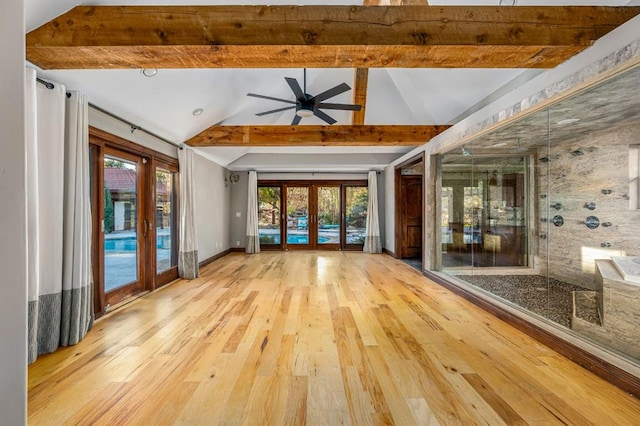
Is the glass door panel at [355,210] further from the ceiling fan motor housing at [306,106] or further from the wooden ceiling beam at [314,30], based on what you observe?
the wooden ceiling beam at [314,30]

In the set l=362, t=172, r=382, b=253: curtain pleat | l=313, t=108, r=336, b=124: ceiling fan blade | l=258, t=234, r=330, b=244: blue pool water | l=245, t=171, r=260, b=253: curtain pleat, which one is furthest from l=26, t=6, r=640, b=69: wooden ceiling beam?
l=258, t=234, r=330, b=244: blue pool water

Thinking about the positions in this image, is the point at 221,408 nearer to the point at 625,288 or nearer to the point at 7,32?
the point at 7,32

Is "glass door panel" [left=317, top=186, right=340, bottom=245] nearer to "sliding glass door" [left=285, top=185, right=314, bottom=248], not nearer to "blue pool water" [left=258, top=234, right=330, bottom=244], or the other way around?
"blue pool water" [left=258, top=234, right=330, bottom=244]

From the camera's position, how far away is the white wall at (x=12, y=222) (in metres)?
0.70

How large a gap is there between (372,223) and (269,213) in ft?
9.76

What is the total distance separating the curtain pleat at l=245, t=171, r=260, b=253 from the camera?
8.18m

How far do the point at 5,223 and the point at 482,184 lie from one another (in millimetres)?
5383

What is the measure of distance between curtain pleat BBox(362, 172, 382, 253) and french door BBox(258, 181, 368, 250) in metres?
0.35

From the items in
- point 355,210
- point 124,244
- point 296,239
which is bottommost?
point 296,239

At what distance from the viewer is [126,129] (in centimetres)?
379

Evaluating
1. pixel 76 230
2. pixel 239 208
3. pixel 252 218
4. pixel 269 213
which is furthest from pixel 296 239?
pixel 76 230

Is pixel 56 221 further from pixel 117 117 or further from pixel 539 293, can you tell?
pixel 539 293

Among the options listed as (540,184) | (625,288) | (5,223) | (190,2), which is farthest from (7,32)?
(540,184)

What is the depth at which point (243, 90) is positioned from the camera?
14.7 feet
